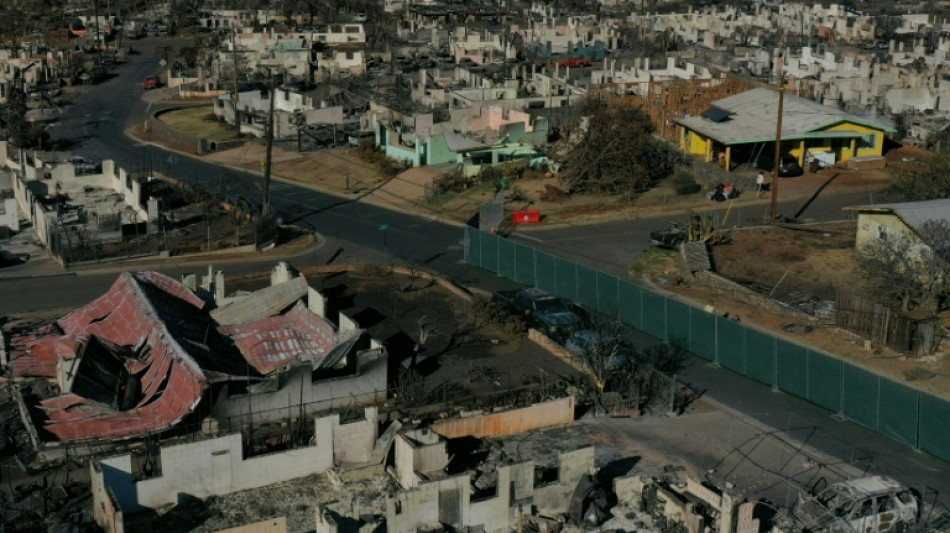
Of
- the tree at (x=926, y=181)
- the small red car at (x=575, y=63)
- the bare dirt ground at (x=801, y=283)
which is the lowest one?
the bare dirt ground at (x=801, y=283)

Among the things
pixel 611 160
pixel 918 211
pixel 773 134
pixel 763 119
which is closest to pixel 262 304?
pixel 918 211

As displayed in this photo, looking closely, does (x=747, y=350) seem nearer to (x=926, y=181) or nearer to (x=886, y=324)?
(x=886, y=324)

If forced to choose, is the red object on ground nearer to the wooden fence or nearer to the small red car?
the wooden fence

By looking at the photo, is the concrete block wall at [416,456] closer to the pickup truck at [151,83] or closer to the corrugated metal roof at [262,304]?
the corrugated metal roof at [262,304]

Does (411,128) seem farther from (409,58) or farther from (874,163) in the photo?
(409,58)

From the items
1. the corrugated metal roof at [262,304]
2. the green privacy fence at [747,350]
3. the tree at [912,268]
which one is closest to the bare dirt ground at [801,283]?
the tree at [912,268]

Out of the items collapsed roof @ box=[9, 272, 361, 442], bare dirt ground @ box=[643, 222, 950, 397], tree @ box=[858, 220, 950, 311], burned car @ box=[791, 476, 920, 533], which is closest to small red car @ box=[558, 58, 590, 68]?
bare dirt ground @ box=[643, 222, 950, 397]
